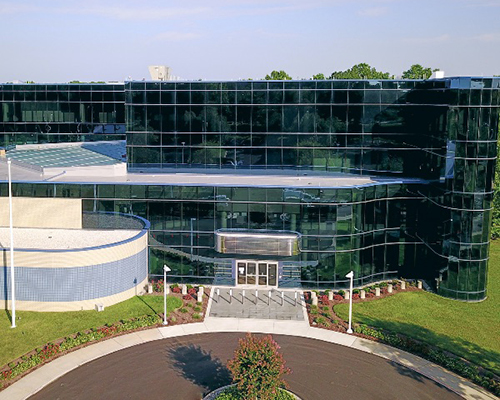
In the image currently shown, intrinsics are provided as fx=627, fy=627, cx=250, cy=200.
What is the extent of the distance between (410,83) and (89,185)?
90.1 ft

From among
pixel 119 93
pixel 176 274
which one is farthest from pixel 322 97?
pixel 119 93

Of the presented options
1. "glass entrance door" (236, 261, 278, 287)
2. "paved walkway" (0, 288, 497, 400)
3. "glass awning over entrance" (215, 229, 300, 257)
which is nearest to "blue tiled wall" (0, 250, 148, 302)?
"paved walkway" (0, 288, 497, 400)

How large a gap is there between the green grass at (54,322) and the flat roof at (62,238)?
527 centimetres

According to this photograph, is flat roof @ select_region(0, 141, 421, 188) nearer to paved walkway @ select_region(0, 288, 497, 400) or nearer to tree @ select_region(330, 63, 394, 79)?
paved walkway @ select_region(0, 288, 497, 400)

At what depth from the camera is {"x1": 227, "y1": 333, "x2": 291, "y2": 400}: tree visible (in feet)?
100

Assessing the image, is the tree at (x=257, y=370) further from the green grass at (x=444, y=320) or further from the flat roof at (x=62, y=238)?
the flat roof at (x=62, y=238)

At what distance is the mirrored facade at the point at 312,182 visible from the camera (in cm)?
4788

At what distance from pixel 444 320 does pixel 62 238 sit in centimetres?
2902

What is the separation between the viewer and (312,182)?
51719 millimetres

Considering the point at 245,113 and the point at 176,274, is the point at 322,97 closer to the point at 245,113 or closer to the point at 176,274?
the point at 245,113

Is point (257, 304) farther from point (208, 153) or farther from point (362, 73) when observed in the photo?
point (362, 73)

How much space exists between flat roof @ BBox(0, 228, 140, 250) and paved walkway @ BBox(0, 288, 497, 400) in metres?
9.36

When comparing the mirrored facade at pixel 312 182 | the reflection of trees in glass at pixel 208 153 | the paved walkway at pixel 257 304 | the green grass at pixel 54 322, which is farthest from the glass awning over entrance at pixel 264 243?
the reflection of trees in glass at pixel 208 153

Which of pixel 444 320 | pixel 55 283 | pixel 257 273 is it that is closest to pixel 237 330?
pixel 257 273
